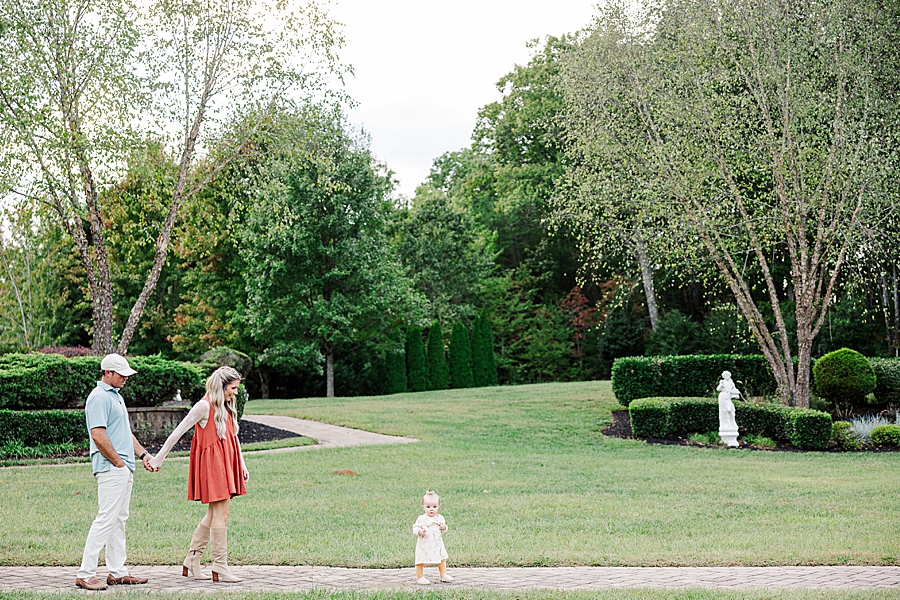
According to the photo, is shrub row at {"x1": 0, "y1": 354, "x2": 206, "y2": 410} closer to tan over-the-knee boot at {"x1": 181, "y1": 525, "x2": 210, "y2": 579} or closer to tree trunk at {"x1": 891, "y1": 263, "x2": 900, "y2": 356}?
tan over-the-knee boot at {"x1": 181, "y1": 525, "x2": 210, "y2": 579}

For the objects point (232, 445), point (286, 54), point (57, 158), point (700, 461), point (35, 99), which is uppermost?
point (286, 54)

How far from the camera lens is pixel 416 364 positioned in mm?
34031

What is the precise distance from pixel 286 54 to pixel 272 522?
1132 centimetres

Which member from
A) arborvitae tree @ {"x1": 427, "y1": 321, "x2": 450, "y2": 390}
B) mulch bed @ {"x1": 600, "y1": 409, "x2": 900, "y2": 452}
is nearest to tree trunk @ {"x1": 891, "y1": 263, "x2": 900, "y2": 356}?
mulch bed @ {"x1": 600, "y1": 409, "x2": 900, "y2": 452}

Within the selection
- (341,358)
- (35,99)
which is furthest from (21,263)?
(35,99)

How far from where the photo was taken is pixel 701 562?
644 cm

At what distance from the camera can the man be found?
5.59 metres

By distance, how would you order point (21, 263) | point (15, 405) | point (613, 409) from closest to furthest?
point (15, 405) < point (613, 409) < point (21, 263)

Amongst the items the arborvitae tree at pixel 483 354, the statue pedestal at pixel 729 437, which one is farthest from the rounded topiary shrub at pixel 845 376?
the arborvitae tree at pixel 483 354

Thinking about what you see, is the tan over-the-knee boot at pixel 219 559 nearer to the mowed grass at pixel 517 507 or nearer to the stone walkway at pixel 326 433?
the mowed grass at pixel 517 507

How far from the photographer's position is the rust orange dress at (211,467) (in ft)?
19.0

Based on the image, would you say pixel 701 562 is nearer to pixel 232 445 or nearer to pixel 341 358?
pixel 232 445

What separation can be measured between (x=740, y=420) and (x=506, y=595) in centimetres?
1302

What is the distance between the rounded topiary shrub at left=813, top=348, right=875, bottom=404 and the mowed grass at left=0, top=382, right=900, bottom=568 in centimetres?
417
